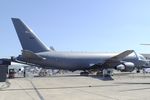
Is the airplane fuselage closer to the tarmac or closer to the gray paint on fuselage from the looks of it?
the gray paint on fuselage

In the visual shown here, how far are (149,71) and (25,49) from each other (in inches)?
1447

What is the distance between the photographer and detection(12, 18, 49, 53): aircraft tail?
193 feet

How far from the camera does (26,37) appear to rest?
59125 mm

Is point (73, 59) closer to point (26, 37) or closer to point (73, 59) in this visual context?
point (73, 59)

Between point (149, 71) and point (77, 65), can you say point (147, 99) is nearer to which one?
point (77, 65)

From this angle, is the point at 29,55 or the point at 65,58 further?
the point at 65,58

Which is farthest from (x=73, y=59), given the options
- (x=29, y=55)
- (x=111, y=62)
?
(x=29, y=55)

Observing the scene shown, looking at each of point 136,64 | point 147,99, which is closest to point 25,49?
point 136,64

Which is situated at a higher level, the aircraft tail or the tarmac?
the aircraft tail

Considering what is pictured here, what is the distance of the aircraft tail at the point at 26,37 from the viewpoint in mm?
58750

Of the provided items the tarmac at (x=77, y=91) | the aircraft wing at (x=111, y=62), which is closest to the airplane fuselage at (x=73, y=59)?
the aircraft wing at (x=111, y=62)

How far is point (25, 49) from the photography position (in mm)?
59562

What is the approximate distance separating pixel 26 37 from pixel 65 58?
8776mm

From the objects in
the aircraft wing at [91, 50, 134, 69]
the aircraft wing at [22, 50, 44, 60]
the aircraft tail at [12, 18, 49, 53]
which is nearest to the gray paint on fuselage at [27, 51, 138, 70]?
the aircraft wing at [91, 50, 134, 69]
